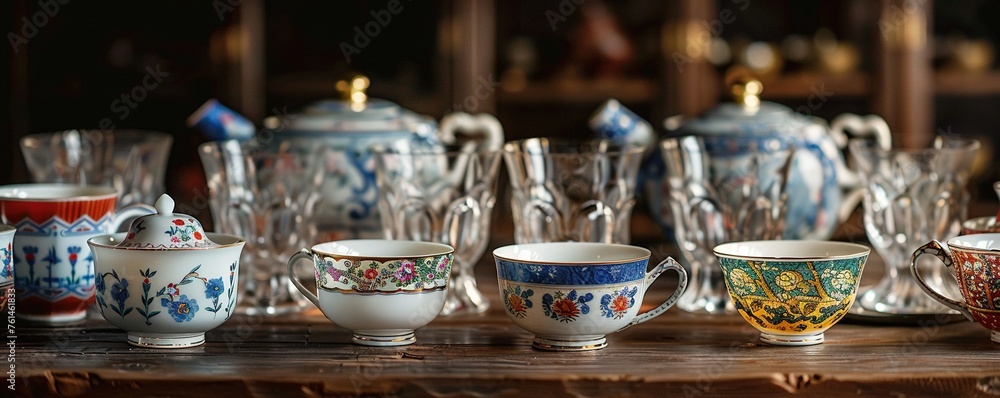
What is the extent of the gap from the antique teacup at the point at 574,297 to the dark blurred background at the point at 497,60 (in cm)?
150

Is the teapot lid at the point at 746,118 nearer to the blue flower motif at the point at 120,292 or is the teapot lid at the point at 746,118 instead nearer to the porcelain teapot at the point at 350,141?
the porcelain teapot at the point at 350,141

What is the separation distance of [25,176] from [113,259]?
177 centimetres

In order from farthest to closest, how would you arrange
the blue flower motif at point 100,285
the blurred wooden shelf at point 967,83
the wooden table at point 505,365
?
the blurred wooden shelf at point 967,83
the blue flower motif at point 100,285
the wooden table at point 505,365

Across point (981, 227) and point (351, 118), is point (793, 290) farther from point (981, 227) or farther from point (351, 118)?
point (351, 118)

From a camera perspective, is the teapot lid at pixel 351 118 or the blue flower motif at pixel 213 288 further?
the teapot lid at pixel 351 118

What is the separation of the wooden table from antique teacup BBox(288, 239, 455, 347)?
20mm

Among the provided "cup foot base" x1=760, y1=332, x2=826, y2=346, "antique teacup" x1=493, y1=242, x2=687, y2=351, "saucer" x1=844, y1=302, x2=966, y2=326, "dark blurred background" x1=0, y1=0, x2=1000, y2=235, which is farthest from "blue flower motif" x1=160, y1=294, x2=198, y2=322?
"dark blurred background" x1=0, y1=0, x2=1000, y2=235

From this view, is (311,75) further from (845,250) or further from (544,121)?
(845,250)

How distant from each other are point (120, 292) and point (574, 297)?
0.36 metres

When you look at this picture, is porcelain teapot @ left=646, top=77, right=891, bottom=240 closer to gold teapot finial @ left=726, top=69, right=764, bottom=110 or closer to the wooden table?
gold teapot finial @ left=726, top=69, right=764, bottom=110

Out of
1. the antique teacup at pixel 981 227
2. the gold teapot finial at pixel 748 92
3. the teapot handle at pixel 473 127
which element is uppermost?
the gold teapot finial at pixel 748 92

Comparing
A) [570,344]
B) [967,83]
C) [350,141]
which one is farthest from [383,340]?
[967,83]

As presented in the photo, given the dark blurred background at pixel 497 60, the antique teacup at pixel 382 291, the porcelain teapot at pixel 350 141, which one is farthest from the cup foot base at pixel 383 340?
the dark blurred background at pixel 497 60

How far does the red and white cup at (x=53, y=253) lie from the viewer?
3.36ft
